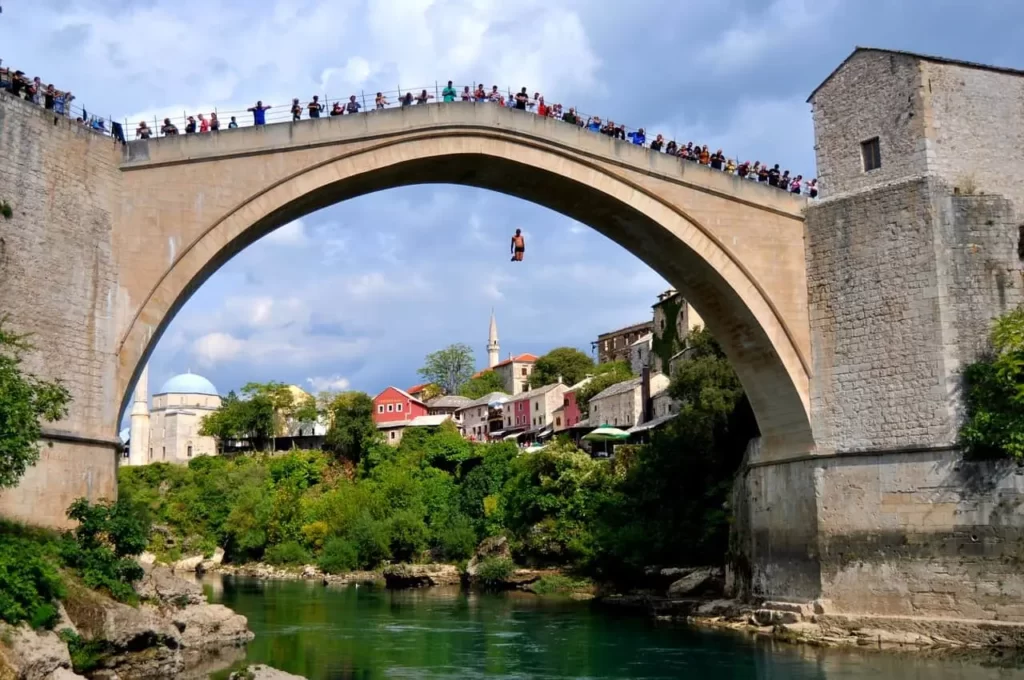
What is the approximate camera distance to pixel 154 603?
12617mm

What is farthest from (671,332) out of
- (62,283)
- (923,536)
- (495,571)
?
(62,283)

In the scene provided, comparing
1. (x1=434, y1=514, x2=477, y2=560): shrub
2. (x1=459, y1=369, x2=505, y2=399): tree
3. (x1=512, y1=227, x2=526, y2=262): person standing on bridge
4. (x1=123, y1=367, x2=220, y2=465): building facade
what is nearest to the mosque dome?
(x1=123, y1=367, x2=220, y2=465): building facade

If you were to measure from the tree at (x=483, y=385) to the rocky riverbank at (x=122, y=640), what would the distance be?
51.9 metres

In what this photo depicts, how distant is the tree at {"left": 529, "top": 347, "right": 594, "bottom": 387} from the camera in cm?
5738

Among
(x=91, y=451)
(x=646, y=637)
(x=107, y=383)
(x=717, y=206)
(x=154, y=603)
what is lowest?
(x=646, y=637)

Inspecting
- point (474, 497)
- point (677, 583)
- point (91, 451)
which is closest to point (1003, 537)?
point (677, 583)

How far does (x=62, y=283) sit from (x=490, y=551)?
19.7 meters

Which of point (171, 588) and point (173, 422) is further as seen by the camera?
point (173, 422)

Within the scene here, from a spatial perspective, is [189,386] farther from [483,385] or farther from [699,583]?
[699,583]

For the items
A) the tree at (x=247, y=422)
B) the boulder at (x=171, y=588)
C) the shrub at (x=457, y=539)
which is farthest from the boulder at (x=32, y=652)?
the tree at (x=247, y=422)

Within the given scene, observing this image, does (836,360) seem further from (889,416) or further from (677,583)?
(677,583)

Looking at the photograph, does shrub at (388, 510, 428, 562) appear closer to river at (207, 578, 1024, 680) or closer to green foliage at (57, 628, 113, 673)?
river at (207, 578, 1024, 680)

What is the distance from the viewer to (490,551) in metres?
30.7

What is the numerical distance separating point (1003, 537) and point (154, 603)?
36.4 ft
